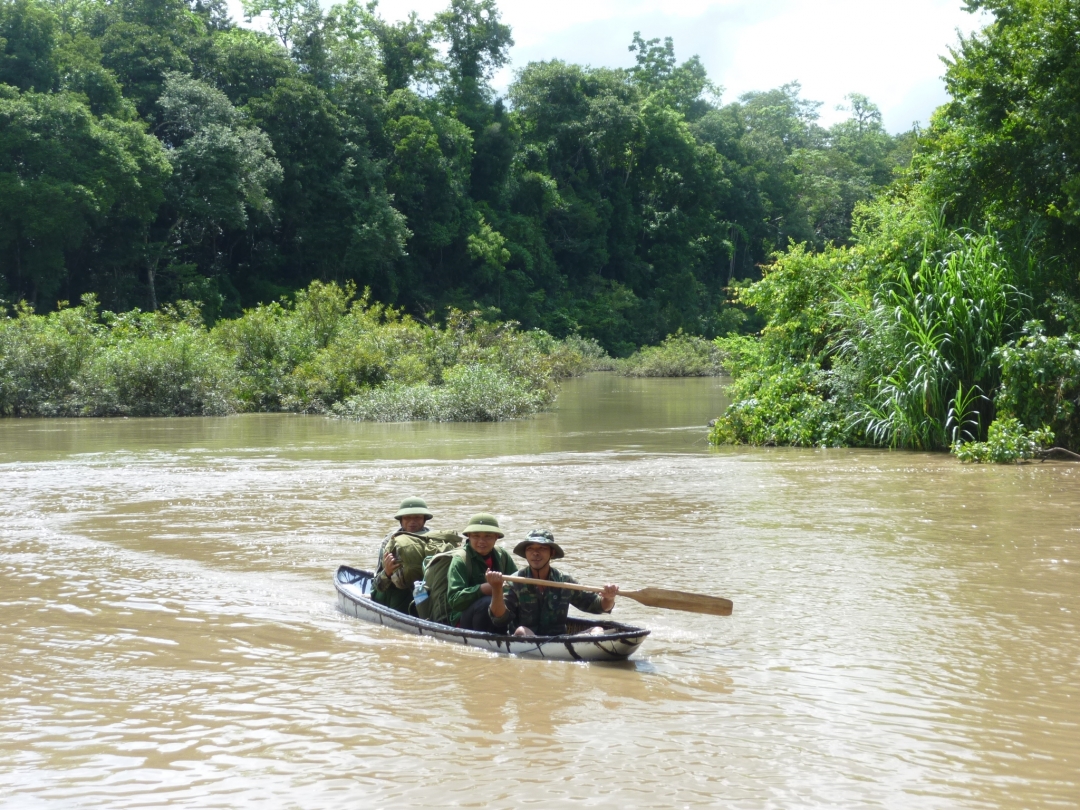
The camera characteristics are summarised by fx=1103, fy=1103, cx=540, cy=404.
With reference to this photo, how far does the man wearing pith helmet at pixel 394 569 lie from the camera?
7832 mm

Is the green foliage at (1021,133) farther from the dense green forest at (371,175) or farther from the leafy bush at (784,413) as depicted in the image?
the dense green forest at (371,175)

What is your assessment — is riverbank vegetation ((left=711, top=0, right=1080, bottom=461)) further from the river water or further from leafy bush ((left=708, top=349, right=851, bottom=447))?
the river water

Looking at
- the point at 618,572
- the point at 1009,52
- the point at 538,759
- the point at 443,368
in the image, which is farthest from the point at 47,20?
the point at 538,759

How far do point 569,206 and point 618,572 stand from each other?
54.0 meters

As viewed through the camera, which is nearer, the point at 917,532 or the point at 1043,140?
the point at 917,532

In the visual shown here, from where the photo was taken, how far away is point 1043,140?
625 inches

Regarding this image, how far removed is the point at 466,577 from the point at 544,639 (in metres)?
0.73

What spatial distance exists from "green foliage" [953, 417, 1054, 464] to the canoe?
9.89m

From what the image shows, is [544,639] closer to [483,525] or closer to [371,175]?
[483,525]

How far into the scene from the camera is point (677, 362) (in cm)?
5212

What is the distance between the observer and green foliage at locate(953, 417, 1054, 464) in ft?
49.5

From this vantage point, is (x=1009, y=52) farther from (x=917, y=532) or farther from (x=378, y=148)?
(x=378, y=148)

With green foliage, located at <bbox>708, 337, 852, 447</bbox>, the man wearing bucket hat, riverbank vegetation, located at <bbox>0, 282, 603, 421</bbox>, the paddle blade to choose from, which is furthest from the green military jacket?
riverbank vegetation, located at <bbox>0, 282, 603, 421</bbox>

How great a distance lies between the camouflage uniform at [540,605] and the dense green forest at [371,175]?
93.6 feet
